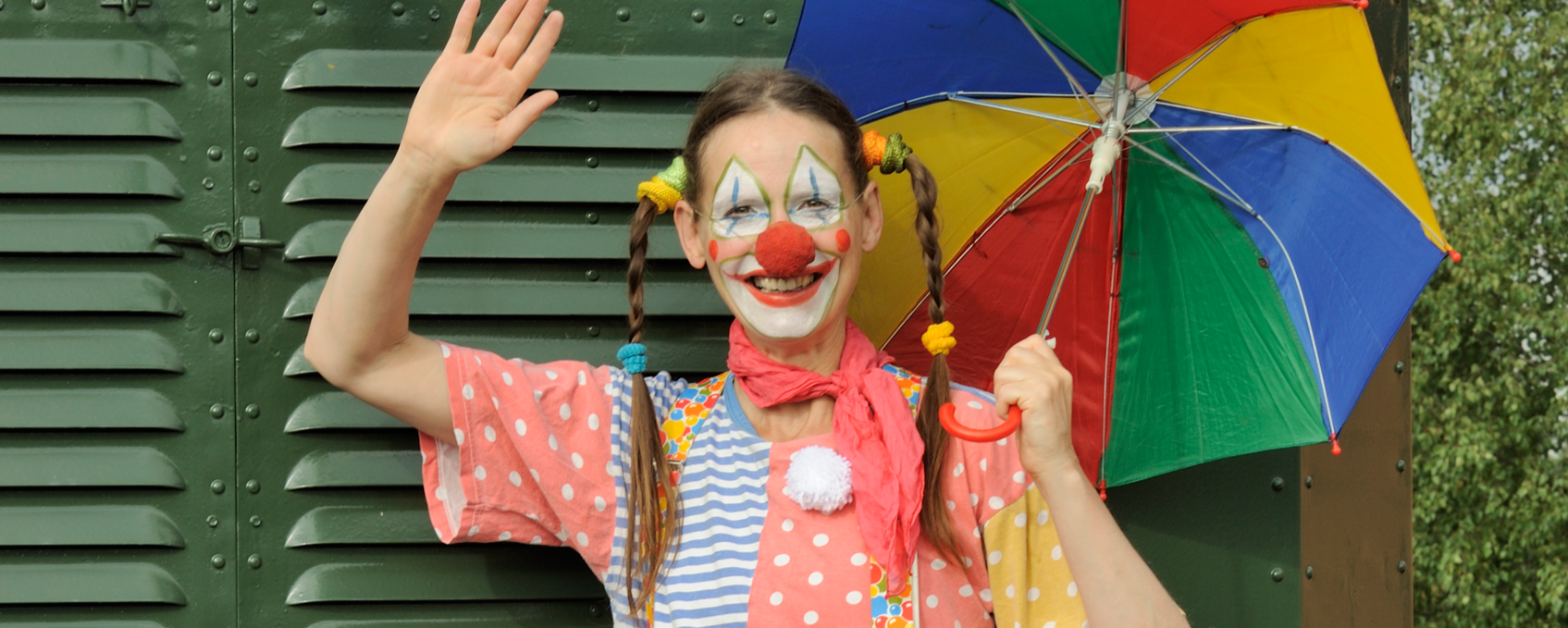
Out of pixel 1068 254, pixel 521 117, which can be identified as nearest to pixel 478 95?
pixel 521 117

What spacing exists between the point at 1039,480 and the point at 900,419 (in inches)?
11.2

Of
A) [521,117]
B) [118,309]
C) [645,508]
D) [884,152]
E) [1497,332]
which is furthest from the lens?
[1497,332]

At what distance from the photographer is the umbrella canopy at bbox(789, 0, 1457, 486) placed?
202 cm

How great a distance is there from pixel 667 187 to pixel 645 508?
0.60 meters

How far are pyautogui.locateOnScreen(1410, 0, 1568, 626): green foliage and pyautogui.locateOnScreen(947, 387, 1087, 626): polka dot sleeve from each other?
46.6ft

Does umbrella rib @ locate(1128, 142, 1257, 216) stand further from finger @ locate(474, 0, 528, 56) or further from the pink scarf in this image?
finger @ locate(474, 0, 528, 56)

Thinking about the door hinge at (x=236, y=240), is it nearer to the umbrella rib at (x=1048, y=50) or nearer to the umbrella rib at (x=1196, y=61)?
the umbrella rib at (x=1048, y=50)

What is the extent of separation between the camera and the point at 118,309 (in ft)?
8.49

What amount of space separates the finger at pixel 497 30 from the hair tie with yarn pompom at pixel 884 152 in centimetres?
67

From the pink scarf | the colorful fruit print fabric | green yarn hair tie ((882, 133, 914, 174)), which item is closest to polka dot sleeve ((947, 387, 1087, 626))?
the colorful fruit print fabric

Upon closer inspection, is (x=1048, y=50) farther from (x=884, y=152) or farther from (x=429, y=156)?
(x=429, y=156)

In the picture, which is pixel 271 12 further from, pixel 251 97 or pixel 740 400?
pixel 740 400

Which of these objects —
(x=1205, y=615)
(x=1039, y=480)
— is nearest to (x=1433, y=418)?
(x=1205, y=615)

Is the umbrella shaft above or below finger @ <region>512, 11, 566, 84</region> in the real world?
below
